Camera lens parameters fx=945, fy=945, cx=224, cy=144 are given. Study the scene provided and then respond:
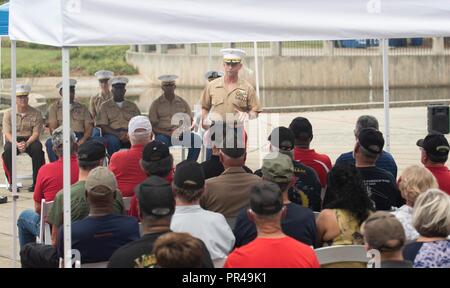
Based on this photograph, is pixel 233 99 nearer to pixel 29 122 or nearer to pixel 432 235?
pixel 29 122

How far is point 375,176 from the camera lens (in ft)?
22.6

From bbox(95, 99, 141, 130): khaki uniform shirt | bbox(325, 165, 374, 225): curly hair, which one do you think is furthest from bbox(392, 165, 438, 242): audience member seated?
bbox(95, 99, 141, 130): khaki uniform shirt

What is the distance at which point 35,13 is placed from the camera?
6.27 m

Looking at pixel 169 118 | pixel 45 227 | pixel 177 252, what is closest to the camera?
pixel 177 252

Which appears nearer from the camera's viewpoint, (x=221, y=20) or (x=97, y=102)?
(x=221, y=20)

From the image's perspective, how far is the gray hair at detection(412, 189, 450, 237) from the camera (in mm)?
5094

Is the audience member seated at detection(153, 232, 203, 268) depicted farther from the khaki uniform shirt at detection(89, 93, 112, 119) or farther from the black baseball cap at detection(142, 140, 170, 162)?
the khaki uniform shirt at detection(89, 93, 112, 119)

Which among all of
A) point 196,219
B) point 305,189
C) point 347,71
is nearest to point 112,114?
point 305,189

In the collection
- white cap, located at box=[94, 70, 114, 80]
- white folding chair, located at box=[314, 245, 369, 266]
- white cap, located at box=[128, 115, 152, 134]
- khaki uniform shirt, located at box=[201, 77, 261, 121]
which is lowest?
white folding chair, located at box=[314, 245, 369, 266]

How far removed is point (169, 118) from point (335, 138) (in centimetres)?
590

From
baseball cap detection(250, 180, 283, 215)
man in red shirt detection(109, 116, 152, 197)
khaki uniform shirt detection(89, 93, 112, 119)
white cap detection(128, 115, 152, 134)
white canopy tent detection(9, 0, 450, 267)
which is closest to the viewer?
baseball cap detection(250, 180, 283, 215)

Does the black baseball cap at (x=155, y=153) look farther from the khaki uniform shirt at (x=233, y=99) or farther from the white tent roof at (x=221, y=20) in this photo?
the khaki uniform shirt at (x=233, y=99)

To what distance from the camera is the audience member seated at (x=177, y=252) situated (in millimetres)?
4422

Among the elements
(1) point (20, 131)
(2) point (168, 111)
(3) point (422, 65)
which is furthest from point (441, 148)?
(3) point (422, 65)
